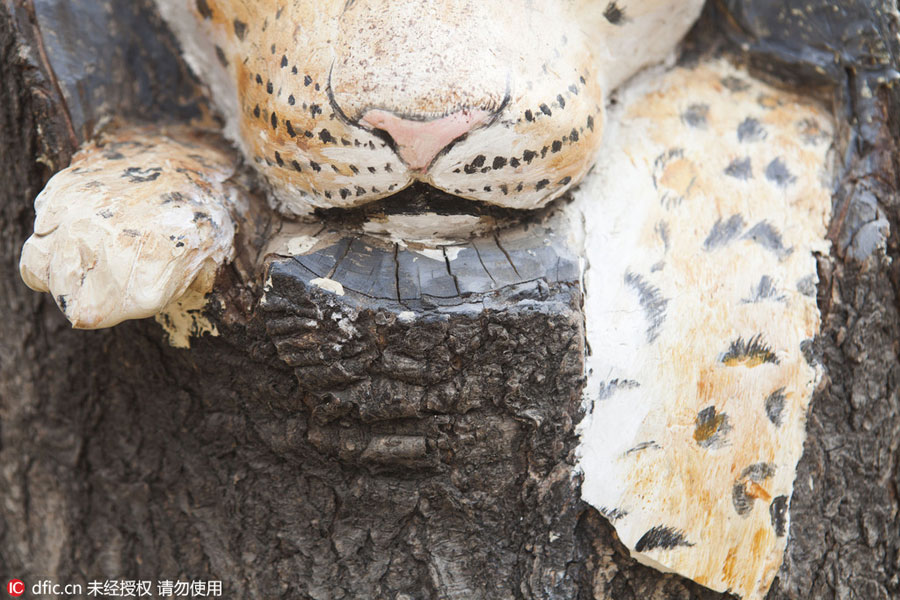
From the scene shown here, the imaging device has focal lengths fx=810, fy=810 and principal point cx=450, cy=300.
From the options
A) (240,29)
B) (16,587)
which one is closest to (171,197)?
(240,29)

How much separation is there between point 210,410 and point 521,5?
896 mm

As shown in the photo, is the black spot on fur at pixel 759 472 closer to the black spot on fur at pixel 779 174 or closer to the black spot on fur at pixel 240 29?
the black spot on fur at pixel 779 174

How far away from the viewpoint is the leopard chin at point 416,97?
1.18 m

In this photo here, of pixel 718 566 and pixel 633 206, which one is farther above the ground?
pixel 633 206

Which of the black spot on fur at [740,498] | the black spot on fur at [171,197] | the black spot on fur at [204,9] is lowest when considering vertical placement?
the black spot on fur at [740,498]

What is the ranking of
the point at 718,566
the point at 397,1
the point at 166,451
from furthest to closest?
the point at 166,451 < the point at 718,566 < the point at 397,1

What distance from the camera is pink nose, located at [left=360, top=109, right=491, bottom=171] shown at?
1.17 meters

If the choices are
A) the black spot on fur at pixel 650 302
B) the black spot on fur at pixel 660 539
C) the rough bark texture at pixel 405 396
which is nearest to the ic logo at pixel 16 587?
the rough bark texture at pixel 405 396

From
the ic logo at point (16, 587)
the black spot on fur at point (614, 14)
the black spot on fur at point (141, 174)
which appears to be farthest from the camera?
the ic logo at point (16, 587)

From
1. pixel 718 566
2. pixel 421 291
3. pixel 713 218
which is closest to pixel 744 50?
pixel 713 218

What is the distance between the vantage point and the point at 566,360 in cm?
129

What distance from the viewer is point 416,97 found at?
3.80ft

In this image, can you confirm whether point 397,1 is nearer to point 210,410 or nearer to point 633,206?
point 633,206

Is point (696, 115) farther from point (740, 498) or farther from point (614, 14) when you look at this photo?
point (740, 498)
